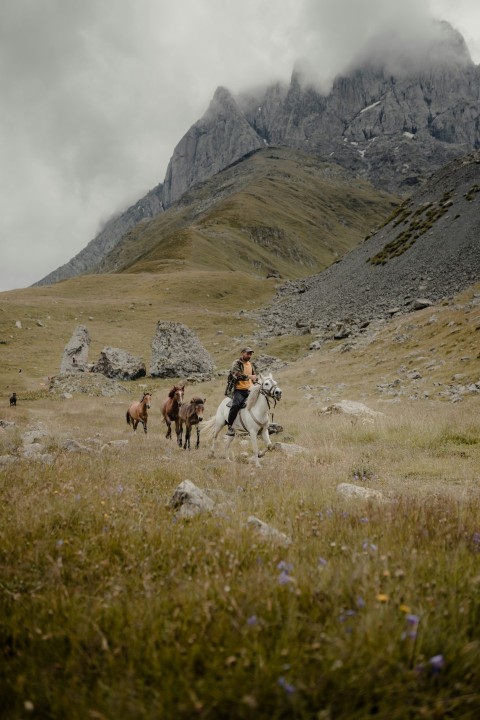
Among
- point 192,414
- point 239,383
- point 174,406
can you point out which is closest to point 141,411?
point 174,406

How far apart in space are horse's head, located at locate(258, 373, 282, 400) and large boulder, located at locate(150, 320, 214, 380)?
28.4m

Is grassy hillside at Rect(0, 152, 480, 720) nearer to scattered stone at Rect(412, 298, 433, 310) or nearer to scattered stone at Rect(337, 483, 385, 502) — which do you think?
scattered stone at Rect(337, 483, 385, 502)

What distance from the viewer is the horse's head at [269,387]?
12.4 m

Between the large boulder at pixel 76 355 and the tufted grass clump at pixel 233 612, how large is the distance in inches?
1657

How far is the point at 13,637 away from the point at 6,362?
51.0m

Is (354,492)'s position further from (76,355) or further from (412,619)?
(76,355)

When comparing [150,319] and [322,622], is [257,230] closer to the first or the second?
[150,319]

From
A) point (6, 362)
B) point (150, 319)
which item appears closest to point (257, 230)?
point (150, 319)

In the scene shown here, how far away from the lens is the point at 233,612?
2438mm

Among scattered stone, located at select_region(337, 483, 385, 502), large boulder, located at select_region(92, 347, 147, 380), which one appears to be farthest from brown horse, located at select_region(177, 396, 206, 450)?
large boulder, located at select_region(92, 347, 147, 380)

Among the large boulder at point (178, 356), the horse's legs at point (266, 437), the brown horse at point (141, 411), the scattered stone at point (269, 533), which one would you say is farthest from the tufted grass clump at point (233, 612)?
the large boulder at point (178, 356)

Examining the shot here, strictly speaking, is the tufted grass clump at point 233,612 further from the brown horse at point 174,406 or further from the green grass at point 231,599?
the brown horse at point 174,406

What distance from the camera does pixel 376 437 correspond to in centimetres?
1351

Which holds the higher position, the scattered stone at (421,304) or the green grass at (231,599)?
the scattered stone at (421,304)
